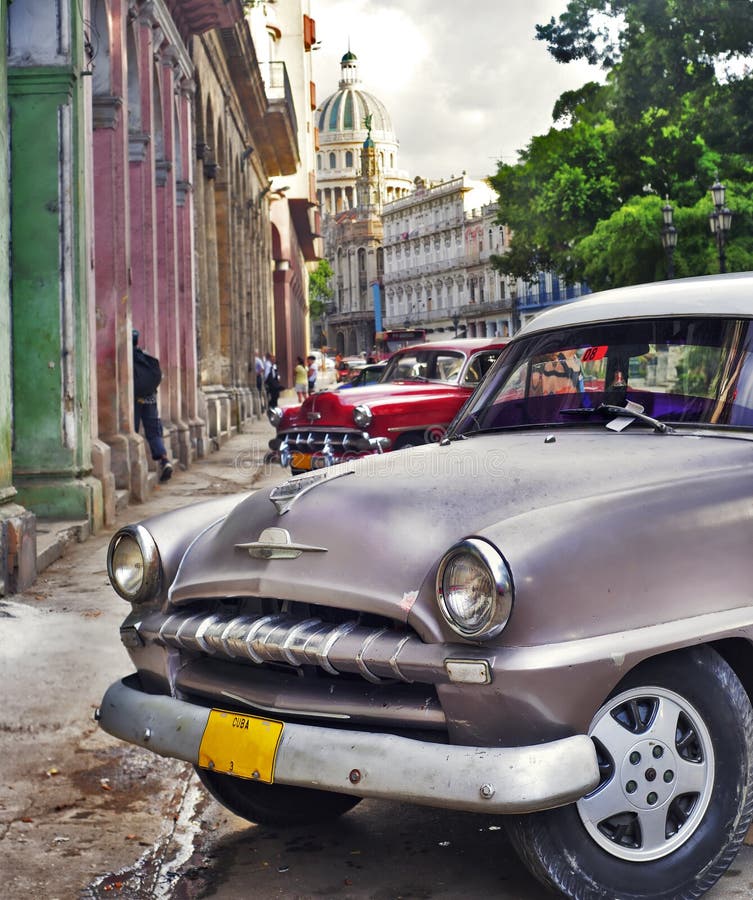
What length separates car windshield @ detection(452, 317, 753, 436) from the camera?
4.00m

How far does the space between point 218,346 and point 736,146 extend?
30.8 feet

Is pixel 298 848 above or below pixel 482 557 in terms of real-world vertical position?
below

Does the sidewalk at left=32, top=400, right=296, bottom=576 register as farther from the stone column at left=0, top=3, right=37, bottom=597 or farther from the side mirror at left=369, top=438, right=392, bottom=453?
the side mirror at left=369, top=438, right=392, bottom=453

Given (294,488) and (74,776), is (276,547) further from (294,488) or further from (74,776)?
(74,776)

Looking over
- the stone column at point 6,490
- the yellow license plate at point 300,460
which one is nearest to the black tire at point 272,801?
the stone column at point 6,490

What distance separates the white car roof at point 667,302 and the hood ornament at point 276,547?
147cm

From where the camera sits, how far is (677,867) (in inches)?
130

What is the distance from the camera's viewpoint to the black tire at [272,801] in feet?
13.4

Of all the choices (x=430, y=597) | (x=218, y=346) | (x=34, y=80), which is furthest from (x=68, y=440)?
(x=218, y=346)

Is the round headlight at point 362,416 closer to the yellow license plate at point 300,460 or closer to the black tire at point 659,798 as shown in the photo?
the yellow license plate at point 300,460

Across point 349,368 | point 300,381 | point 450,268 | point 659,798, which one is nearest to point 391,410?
point 659,798

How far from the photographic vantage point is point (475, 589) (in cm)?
314

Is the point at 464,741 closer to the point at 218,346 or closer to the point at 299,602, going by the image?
the point at 299,602

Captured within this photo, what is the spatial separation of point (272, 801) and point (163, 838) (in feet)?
1.36
